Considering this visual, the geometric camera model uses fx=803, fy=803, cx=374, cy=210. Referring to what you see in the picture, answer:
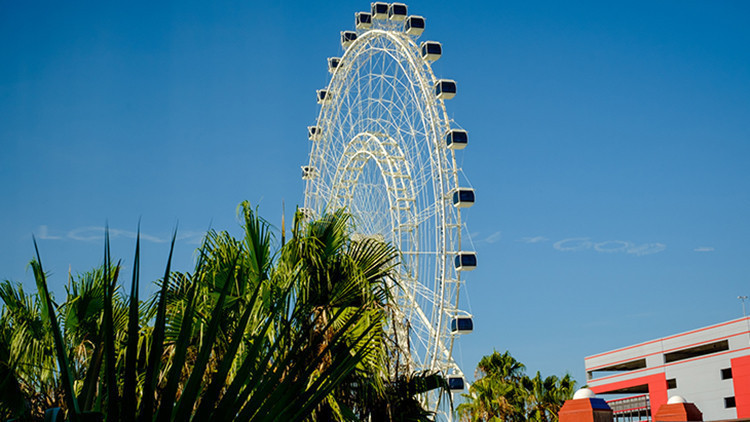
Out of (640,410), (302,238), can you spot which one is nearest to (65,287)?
(302,238)

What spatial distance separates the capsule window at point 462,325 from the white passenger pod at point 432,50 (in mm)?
9633

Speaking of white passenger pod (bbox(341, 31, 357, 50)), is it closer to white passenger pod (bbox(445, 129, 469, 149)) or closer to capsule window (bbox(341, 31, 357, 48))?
capsule window (bbox(341, 31, 357, 48))

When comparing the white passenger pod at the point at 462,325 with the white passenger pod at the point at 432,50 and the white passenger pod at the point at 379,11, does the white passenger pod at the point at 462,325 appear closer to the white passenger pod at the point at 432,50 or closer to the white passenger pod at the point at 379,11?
the white passenger pod at the point at 432,50

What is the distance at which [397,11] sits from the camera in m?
31.9

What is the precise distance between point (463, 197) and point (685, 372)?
18.0 m

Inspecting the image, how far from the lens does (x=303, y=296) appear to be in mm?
7914

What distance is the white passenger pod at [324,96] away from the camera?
35.8m

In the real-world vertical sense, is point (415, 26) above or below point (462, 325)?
above

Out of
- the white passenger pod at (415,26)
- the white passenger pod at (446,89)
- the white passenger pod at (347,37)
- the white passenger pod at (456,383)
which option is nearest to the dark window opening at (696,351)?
the white passenger pod at (456,383)

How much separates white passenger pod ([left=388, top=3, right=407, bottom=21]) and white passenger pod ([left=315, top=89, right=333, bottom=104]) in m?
5.15

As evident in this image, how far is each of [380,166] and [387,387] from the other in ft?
74.7

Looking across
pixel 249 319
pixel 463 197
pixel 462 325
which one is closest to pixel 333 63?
pixel 463 197

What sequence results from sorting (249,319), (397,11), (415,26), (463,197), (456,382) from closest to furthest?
(249,319) < (456,382) < (463,197) < (415,26) < (397,11)

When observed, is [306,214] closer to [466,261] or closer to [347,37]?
[466,261]
